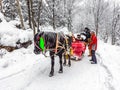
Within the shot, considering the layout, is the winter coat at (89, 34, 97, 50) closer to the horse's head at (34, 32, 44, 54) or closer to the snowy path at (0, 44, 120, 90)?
the snowy path at (0, 44, 120, 90)

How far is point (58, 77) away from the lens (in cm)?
889

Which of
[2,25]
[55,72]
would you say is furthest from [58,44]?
[2,25]

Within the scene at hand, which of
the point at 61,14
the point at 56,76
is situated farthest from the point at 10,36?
the point at 61,14

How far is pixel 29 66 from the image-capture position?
33.7 ft

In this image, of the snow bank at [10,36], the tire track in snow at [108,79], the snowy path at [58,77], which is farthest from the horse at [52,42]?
the snow bank at [10,36]

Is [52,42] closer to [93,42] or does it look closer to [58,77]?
[58,77]

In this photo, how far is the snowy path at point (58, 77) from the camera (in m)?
7.75

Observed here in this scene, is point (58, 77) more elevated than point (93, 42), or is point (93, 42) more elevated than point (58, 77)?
point (93, 42)

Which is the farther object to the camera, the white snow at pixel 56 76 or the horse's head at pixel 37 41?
the horse's head at pixel 37 41

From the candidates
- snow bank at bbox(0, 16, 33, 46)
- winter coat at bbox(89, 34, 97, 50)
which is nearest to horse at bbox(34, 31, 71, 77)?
winter coat at bbox(89, 34, 97, 50)

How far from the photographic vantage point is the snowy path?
775 cm

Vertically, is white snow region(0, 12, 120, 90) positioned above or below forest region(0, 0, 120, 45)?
below

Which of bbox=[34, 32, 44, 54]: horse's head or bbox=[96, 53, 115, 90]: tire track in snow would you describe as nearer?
bbox=[96, 53, 115, 90]: tire track in snow

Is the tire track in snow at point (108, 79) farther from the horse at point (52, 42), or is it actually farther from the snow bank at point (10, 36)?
the snow bank at point (10, 36)
